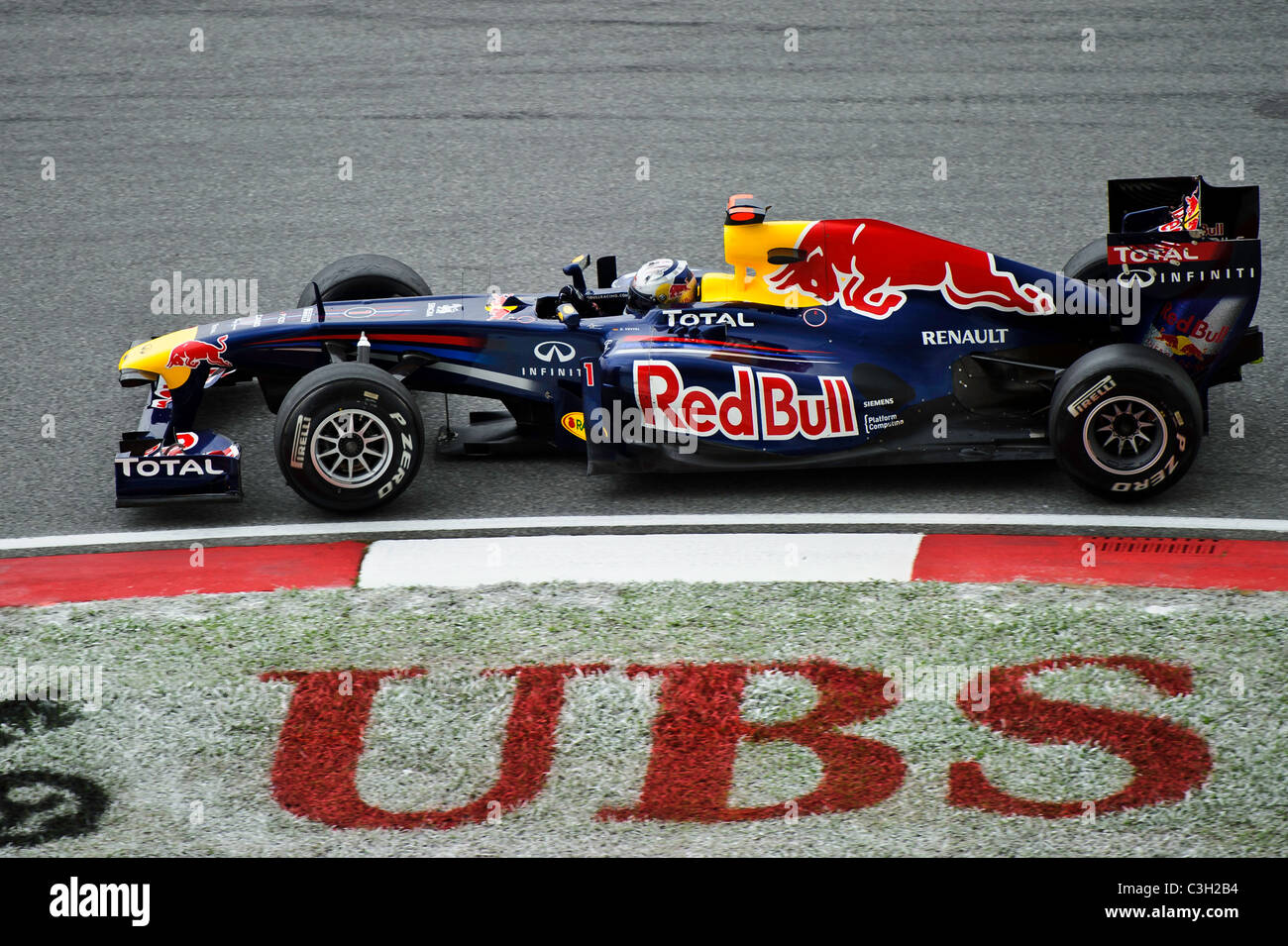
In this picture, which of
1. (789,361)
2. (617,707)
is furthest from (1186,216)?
(617,707)

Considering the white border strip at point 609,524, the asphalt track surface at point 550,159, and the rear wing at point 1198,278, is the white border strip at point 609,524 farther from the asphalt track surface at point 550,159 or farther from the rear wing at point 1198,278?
the rear wing at point 1198,278

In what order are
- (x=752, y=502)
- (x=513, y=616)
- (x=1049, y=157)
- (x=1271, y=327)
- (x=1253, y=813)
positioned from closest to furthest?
(x=1253, y=813) → (x=513, y=616) → (x=752, y=502) → (x=1271, y=327) → (x=1049, y=157)

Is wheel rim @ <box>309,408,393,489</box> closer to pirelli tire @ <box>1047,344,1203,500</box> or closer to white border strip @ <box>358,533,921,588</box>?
white border strip @ <box>358,533,921,588</box>

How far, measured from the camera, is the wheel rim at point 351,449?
699 cm

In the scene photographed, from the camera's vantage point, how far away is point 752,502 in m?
7.40

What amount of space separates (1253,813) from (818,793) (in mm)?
1468

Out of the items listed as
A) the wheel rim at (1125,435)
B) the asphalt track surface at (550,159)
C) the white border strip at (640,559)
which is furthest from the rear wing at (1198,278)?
the white border strip at (640,559)

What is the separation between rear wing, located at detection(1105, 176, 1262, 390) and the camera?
23.6 ft

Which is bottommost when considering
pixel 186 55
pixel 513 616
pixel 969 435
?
pixel 513 616

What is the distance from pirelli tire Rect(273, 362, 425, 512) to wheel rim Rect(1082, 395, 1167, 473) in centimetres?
317

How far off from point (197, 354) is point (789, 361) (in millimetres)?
2941

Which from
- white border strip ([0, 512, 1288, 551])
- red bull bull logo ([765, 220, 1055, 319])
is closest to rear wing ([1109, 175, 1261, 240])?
red bull bull logo ([765, 220, 1055, 319])

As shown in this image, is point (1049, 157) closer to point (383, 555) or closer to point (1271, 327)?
point (1271, 327)

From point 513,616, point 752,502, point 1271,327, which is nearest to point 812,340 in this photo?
point 752,502
